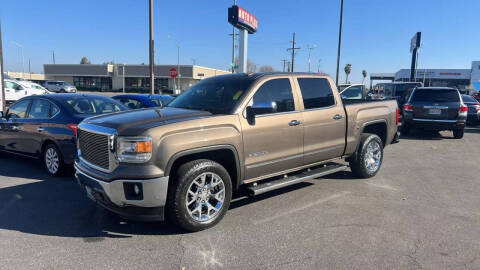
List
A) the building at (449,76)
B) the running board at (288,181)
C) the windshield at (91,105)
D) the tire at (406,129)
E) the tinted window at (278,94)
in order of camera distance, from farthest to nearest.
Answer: the building at (449,76), the tire at (406,129), the windshield at (91,105), the tinted window at (278,94), the running board at (288,181)

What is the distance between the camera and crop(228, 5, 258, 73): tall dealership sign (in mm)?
24969

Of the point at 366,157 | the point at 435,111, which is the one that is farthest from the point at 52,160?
the point at 435,111

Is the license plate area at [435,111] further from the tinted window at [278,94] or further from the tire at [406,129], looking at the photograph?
the tinted window at [278,94]

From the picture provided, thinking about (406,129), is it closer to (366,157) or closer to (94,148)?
(366,157)

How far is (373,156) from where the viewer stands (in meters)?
6.57

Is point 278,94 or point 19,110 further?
point 19,110

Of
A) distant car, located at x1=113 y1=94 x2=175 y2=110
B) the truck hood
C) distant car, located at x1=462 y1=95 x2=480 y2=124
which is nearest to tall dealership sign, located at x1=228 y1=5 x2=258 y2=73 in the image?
distant car, located at x1=462 y1=95 x2=480 y2=124

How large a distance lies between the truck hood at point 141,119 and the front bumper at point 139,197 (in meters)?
0.54

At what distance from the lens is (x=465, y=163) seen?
8.01 meters

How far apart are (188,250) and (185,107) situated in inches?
81.0

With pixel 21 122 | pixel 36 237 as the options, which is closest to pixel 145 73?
pixel 21 122

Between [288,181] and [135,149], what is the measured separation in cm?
221

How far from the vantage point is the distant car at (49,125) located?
19.9 feet

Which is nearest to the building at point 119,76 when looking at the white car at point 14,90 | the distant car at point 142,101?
the white car at point 14,90
